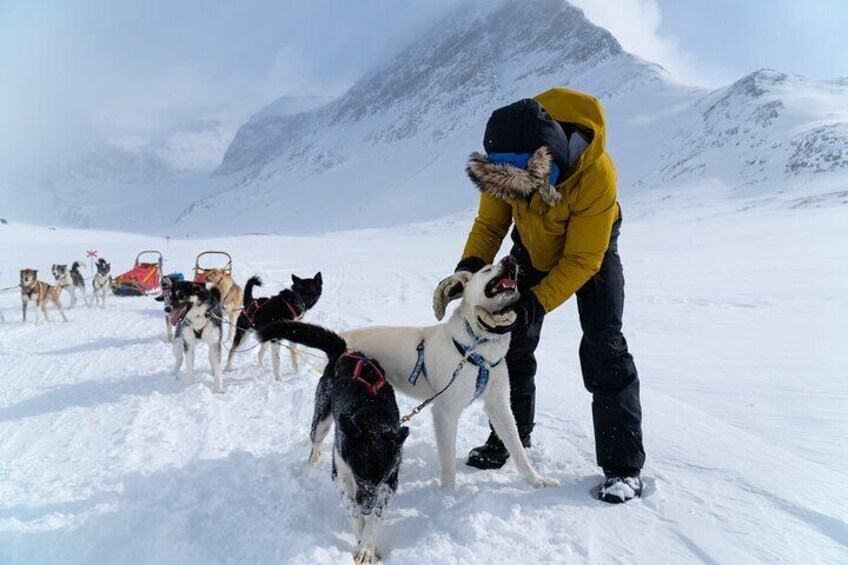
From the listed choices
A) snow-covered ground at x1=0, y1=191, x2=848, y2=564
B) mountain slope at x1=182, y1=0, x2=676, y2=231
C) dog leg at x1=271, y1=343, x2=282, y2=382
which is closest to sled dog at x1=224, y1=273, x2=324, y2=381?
dog leg at x1=271, y1=343, x2=282, y2=382

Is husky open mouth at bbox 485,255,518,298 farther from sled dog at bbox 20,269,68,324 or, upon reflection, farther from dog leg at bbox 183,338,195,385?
sled dog at bbox 20,269,68,324

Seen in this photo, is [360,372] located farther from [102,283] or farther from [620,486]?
[102,283]

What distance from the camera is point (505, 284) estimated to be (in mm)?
2627

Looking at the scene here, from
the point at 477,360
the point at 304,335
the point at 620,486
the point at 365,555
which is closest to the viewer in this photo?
the point at 365,555

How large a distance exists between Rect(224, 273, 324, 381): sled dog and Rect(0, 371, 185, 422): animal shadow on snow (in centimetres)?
75

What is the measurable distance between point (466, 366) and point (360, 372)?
58cm

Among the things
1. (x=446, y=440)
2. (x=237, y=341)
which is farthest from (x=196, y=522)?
(x=237, y=341)

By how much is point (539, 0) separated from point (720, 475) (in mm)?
170093

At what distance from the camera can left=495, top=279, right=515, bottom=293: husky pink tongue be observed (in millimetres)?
2623

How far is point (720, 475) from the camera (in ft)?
9.12

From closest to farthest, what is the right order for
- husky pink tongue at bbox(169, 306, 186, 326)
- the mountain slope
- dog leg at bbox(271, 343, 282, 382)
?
dog leg at bbox(271, 343, 282, 382) < husky pink tongue at bbox(169, 306, 186, 326) < the mountain slope

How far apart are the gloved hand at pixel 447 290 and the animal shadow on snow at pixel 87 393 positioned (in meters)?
3.53

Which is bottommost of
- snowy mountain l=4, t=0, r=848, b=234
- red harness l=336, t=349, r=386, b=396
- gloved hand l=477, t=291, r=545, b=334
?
red harness l=336, t=349, r=386, b=396

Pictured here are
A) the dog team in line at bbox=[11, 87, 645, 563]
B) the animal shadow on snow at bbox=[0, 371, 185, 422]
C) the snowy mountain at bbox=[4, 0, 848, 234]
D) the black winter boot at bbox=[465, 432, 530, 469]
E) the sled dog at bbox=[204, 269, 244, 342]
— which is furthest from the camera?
the snowy mountain at bbox=[4, 0, 848, 234]
